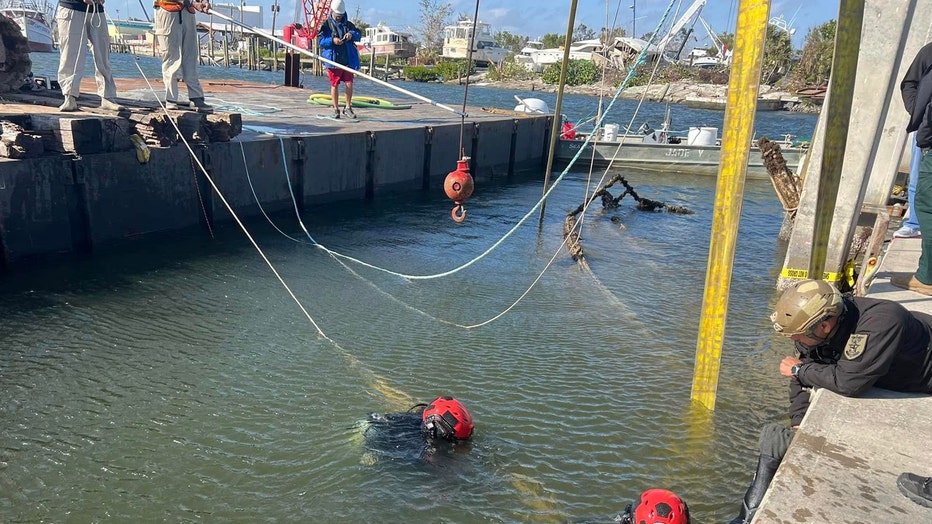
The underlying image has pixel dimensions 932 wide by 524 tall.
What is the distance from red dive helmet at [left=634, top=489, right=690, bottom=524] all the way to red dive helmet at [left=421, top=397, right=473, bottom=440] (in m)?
1.77

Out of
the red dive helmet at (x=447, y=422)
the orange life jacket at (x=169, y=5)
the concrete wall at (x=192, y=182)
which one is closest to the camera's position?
the red dive helmet at (x=447, y=422)

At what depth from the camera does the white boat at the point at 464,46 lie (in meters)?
100

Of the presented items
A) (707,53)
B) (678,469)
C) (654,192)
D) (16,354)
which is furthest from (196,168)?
(707,53)

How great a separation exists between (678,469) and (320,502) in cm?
277

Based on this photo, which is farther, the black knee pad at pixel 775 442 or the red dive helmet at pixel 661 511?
the black knee pad at pixel 775 442

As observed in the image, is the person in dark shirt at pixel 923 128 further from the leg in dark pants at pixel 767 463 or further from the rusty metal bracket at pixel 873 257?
the leg in dark pants at pixel 767 463

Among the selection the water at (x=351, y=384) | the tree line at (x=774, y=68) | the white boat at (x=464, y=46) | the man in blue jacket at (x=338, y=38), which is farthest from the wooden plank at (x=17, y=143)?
the white boat at (x=464, y=46)

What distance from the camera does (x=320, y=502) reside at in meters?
4.98

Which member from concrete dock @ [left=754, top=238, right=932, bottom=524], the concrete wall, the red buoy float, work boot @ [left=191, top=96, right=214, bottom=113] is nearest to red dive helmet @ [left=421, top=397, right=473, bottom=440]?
concrete dock @ [left=754, top=238, right=932, bottom=524]

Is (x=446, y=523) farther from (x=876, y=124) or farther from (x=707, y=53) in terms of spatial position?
(x=707, y=53)

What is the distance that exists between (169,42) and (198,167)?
2.02 metres

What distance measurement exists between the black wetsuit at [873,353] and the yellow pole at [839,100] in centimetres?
159

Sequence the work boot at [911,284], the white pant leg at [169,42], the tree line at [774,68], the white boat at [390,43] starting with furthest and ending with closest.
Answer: the white boat at [390,43] → the tree line at [774,68] → the white pant leg at [169,42] → the work boot at [911,284]

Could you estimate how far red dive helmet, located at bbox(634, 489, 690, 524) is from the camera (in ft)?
13.0
